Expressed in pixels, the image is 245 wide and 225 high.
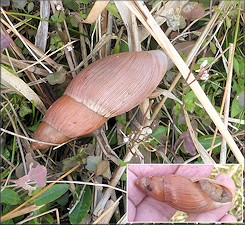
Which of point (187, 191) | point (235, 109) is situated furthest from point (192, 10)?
point (187, 191)

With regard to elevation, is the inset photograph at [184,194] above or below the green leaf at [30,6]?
below

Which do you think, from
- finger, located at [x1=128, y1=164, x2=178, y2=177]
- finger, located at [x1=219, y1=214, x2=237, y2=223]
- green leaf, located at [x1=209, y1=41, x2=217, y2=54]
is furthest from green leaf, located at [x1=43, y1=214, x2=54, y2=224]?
green leaf, located at [x1=209, y1=41, x2=217, y2=54]

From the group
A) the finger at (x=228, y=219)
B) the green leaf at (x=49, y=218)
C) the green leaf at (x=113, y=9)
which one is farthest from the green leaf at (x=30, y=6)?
the finger at (x=228, y=219)

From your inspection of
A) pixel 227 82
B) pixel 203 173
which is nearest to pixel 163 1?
pixel 227 82

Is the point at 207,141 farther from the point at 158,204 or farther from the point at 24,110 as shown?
the point at 24,110

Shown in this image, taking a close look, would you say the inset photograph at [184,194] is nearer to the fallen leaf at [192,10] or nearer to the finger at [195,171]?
the finger at [195,171]

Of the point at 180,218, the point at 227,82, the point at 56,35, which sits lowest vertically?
the point at 180,218

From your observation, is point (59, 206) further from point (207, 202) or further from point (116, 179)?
point (207, 202)
